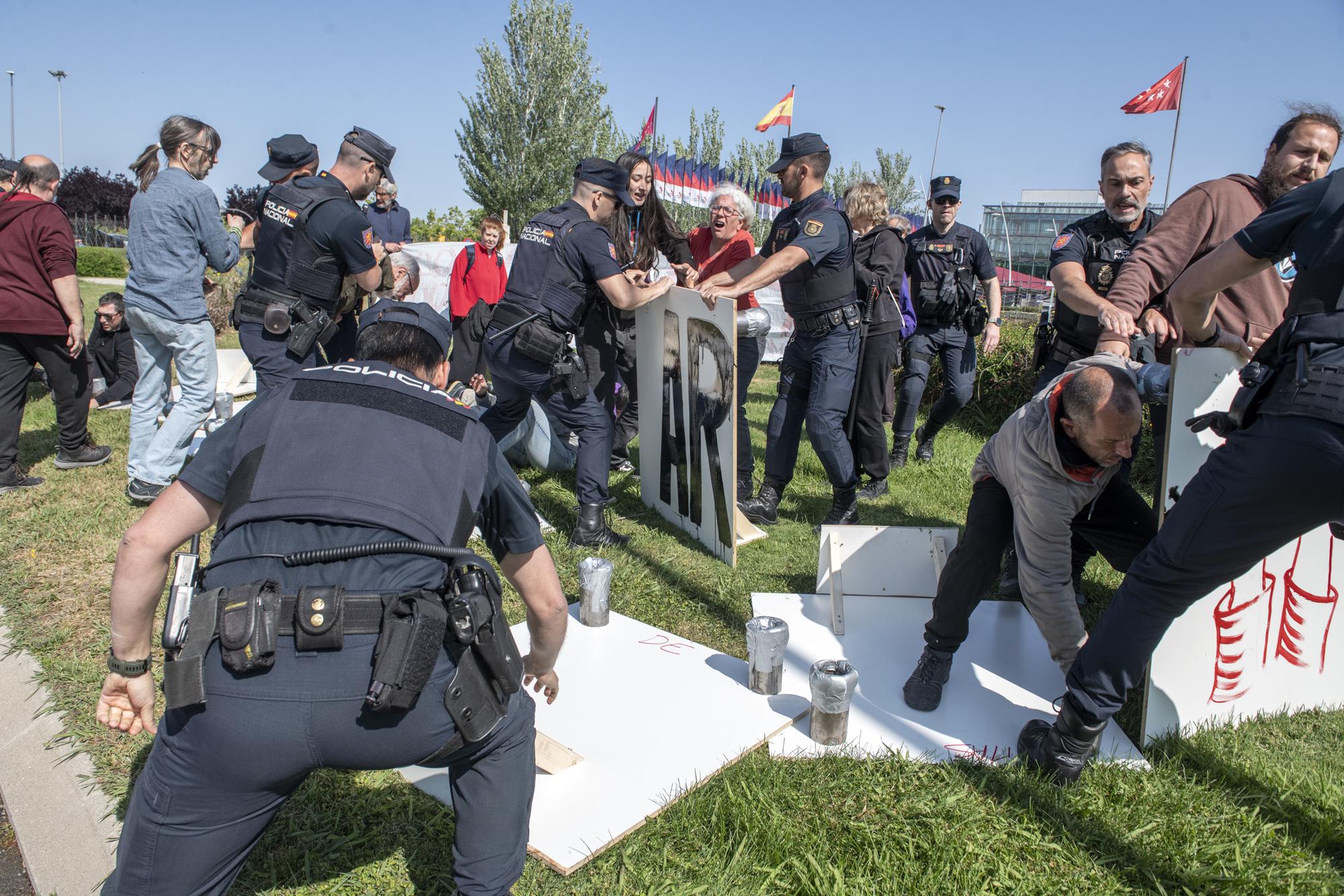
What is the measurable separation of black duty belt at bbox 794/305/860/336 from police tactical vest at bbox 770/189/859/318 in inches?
0.9

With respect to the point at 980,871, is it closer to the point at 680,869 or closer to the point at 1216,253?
the point at 680,869

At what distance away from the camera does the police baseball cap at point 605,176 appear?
452cm

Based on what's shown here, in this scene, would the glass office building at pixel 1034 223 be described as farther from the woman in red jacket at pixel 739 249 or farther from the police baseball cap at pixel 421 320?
the police baseball cap at pixel 421 320

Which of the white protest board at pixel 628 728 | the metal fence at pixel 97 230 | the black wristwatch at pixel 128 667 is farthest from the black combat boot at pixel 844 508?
the metal fence at pixel 97 230

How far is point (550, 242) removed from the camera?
450cm

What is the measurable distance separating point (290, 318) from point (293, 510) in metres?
3.14

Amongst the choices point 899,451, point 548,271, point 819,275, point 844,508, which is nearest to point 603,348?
point 548,271

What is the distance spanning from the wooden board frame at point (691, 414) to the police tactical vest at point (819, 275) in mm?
687

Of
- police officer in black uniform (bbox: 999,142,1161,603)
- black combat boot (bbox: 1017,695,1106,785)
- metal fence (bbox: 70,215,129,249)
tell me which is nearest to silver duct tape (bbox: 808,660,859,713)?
black combat boot (bbox: 1017,695,1106,785)

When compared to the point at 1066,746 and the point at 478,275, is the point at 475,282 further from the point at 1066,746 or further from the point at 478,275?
the point at 1066,746

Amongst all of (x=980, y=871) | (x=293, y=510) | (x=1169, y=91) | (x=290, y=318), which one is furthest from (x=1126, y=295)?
(x=1169, y=91)

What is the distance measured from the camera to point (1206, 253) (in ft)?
10.5

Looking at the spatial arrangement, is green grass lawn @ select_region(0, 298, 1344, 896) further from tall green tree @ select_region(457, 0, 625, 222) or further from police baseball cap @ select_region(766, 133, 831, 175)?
tall green tree @ select_region(457, 0, 625, 222)

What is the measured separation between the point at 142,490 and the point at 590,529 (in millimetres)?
2855
